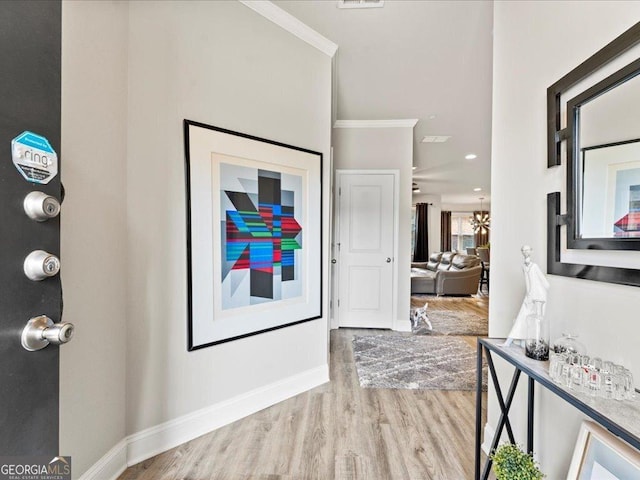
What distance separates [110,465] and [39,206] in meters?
1.43

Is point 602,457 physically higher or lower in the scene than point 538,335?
lower

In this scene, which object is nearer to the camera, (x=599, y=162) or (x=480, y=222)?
(x=599, y=162)

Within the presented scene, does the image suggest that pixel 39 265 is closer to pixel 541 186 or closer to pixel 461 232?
pixel 541 186

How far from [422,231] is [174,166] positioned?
393 inches

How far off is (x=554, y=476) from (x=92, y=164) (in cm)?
235

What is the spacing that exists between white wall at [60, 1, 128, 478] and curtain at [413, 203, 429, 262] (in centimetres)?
1016

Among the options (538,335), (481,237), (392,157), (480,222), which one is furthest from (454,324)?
(481,237)

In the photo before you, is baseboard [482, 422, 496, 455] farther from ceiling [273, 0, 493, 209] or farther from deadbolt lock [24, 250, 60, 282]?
ceiling [273, 0, 493, 209]

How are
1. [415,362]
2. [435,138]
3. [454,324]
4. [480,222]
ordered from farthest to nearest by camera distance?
[480,222] → [435,138] → [454,324] → [415,362]

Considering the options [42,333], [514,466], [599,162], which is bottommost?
[514,466]

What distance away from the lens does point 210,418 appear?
1.74 metres

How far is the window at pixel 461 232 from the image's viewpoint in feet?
39.7

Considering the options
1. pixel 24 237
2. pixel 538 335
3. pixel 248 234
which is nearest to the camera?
pixel 24 237

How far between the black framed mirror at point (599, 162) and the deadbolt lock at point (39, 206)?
1.57 metres
